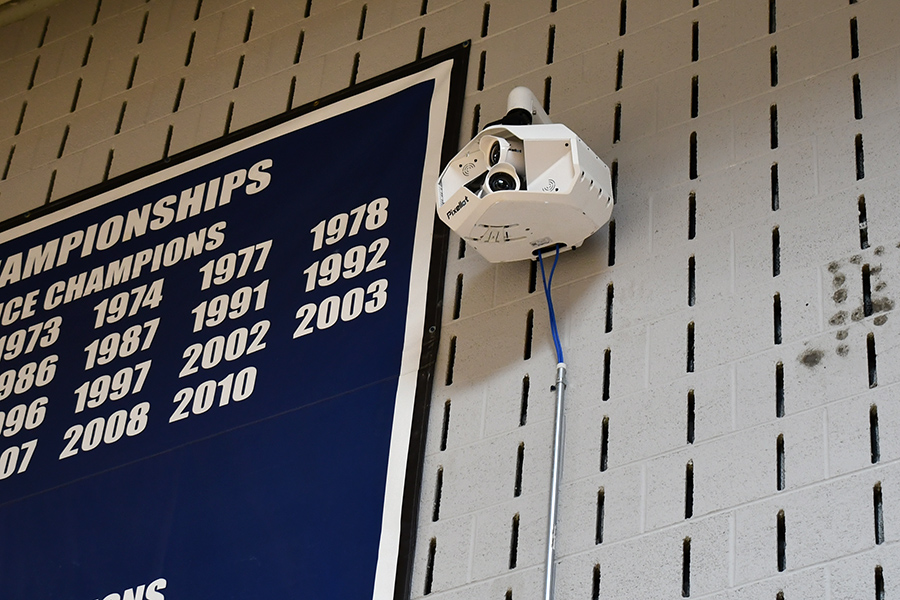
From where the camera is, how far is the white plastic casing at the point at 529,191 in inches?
95.9

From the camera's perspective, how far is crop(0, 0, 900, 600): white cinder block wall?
2.12 metres

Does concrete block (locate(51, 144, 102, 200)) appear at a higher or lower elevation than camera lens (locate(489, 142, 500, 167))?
higher

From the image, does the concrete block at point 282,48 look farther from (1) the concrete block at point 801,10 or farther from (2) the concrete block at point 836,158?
(2) the concrete block at point 836,158

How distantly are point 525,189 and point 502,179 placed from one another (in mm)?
45

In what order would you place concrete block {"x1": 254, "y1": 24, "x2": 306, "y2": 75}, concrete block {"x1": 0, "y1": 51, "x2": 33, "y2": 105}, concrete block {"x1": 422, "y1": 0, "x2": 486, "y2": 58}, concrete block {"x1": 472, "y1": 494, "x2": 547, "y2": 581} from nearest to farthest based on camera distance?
concrete block {"x1": 472, "y1": 494, "x2": 547, "y2": 581} < concrete block {"x1": 422, "y1": 0, "x2": 486, "y2": 58} < concrete block {"x1": 254, "y1": 24, "x2": 306, "y2": 75} < concrete block {"x1": 0, "y1": 51, "x2": 33, "y2": 105}

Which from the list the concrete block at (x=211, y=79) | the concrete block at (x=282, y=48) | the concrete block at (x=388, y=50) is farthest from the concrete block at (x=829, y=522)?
the concrete block at (x=211, y=79)

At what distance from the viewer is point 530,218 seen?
2.49 metres

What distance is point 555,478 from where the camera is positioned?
231 cm

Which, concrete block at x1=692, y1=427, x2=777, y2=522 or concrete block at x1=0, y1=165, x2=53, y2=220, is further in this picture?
concrete block at x1=0, y1=165, x2=53, y2=220

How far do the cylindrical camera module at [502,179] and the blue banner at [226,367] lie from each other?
37 cm

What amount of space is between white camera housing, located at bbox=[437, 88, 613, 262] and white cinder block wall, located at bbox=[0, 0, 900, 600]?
124 millimetres

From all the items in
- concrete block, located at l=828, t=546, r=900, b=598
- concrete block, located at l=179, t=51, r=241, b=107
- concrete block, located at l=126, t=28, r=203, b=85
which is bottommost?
concrete block, located at l=828, t=546, r=900, b=598

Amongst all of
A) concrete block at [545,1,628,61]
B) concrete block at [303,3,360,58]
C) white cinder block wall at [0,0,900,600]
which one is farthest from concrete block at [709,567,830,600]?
concrete block at [303,3,360,58]

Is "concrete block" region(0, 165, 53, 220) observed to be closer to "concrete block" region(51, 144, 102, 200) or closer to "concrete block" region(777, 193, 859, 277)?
"concrete block" region(51, 144, 102, 200)
